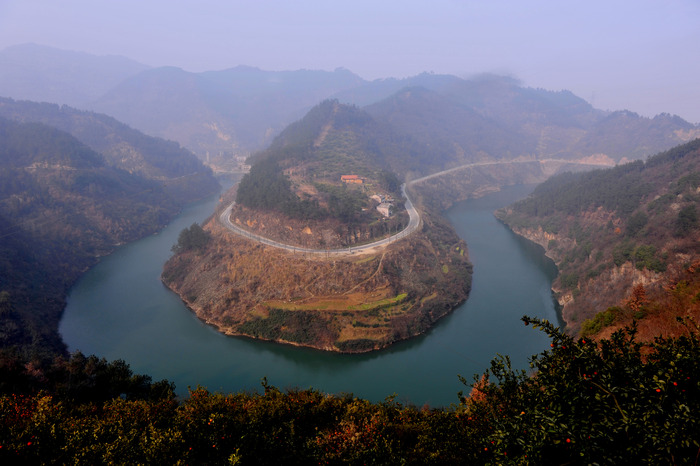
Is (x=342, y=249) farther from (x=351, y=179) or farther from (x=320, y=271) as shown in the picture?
(x=351, y=179)

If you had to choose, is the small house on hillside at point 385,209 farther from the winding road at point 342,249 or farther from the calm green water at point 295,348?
the calm green water at point 295,348

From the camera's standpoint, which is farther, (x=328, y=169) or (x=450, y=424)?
(x=328, y=169)

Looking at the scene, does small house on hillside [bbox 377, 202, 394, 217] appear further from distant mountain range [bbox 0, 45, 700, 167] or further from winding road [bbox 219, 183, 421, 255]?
distant mountain range [bbox 0, 45, 700, 167]

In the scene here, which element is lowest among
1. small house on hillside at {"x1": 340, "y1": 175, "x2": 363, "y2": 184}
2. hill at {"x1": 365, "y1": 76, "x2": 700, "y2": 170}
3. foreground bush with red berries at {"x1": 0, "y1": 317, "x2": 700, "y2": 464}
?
small house on hillside at {"x1": 340, "y1": 175, "x2": 363, "y2": 184}

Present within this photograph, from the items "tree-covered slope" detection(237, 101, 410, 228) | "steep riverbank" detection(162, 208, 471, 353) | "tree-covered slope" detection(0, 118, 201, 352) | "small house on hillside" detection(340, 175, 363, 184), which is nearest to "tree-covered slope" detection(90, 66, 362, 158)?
"tree-covered slope" detection(237, 101, 410, 228)

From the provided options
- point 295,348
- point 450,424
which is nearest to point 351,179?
point 295,348
